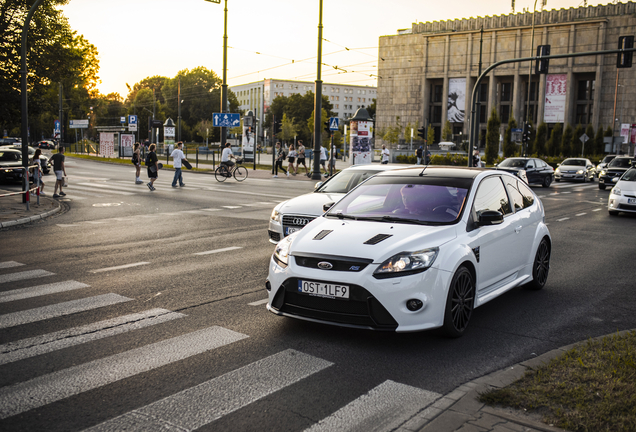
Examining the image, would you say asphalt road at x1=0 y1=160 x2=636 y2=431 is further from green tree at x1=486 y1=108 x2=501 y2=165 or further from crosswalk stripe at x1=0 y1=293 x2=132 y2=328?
green tree at x1=486 y1=108 x2=501 y2=165

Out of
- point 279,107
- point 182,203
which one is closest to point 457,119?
point 279,107

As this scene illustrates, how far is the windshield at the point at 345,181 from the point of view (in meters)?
10.3

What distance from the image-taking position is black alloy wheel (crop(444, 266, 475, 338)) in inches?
203

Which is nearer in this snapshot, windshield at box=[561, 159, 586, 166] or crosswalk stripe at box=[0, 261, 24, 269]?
crosswalk stripe at box=[0, 261, 24, 269]

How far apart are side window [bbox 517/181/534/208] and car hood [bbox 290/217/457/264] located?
7.03 ft

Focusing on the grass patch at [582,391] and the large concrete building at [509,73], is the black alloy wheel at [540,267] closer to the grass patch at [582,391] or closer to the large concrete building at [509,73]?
the grass patch at [582,391]

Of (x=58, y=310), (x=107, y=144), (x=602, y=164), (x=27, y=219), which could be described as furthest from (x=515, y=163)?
(x=107, y=144)

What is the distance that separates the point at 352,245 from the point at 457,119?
296ft

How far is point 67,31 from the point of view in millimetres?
35906

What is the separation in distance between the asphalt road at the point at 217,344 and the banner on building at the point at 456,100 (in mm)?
82952

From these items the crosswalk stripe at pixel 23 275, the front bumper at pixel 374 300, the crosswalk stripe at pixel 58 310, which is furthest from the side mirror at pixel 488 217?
the crosswalk stripe at pixel 23 275

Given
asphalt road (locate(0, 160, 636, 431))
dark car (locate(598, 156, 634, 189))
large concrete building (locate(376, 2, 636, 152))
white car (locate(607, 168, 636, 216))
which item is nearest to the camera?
asphalt road (locate(0, 160, 636, 431))

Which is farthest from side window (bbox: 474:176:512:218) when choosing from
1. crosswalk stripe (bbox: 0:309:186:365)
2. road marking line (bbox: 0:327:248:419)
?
crosswalk stripe (bbox: 0:309:186:365)

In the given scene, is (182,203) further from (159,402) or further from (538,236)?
(159,402)
